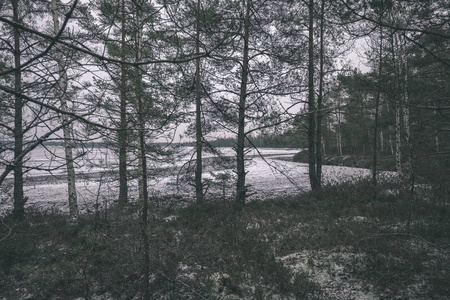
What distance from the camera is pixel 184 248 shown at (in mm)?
5438

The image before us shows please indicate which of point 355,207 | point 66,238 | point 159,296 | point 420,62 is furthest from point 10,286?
point 420,62

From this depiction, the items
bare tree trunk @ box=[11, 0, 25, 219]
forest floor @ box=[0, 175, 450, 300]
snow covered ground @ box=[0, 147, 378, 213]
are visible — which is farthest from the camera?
forest floor @ box=[0, 175, 450, 300]

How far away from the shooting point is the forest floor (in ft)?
13.5

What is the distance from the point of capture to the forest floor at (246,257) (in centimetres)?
411

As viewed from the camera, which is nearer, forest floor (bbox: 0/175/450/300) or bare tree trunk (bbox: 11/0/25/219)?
bare tree trunk (bbox: 11/0/25/219)

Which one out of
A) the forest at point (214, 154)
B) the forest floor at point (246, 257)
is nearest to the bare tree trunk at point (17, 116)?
the forest at point (214, 154)

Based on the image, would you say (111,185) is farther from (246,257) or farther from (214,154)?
(246,257)

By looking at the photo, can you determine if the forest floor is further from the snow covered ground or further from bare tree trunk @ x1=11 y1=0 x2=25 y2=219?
bare tree trunk @ x1=11 y1=0 x2=25 y2=219

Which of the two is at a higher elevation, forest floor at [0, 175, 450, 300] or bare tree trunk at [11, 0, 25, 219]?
bare tree trunk at [11, 0, 25, 219]

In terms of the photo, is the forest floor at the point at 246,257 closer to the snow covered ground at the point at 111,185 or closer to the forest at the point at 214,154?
the forest at the point at 214,154

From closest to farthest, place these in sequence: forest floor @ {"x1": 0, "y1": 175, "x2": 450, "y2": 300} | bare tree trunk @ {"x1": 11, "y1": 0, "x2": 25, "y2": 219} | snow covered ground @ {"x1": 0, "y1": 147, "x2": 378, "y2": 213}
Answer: bare tree trunk @ {"x1": 11, "y1": 0, "x2": 25, "y2": 219} → snow covered ground @ {"x1": 0, "y1": 147, "x2": 378, "y2": 213} → forest floor @ {"x1": 0, "y1": 175, "x2": 450, "y2": 300}

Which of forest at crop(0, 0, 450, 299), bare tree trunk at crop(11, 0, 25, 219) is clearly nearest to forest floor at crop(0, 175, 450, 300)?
forest at crop(0, 0, 450, 299)

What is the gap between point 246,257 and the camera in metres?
5.09

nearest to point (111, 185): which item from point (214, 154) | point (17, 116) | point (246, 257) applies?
point (214, 154)
